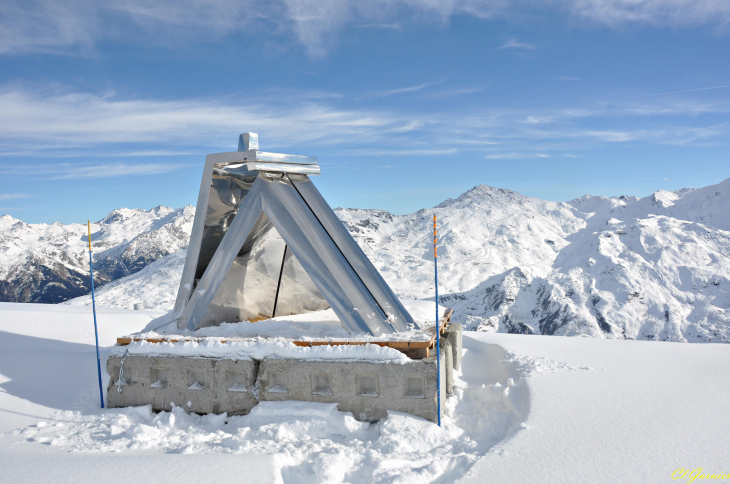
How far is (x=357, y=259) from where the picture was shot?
364 inches

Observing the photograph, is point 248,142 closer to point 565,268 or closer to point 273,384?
point 273,384

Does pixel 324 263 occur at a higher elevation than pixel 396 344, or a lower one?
higher

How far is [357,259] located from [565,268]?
311ft

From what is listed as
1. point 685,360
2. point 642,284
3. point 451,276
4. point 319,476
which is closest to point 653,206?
point 642,284

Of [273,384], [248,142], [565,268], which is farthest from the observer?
[565,268]

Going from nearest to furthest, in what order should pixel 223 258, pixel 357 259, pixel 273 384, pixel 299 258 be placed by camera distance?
pixel 273 384
pixel 299 258
pixel 357 259
pixel 223 258

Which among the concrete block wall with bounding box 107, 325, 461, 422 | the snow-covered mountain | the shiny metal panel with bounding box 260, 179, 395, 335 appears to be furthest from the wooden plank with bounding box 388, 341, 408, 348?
the snow-covered mountain

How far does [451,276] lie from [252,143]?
85818 millimetres

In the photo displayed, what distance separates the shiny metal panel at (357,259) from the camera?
9.04m

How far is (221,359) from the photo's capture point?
8000 millimetres

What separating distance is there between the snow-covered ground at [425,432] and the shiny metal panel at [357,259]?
191 centimetres

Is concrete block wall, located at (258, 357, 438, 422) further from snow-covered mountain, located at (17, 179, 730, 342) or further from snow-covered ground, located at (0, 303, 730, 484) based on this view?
snow-covered mountain, located at (17, 179, 730, 342)

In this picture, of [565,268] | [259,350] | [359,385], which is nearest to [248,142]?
[259,350]

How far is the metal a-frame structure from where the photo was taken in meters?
8.80
